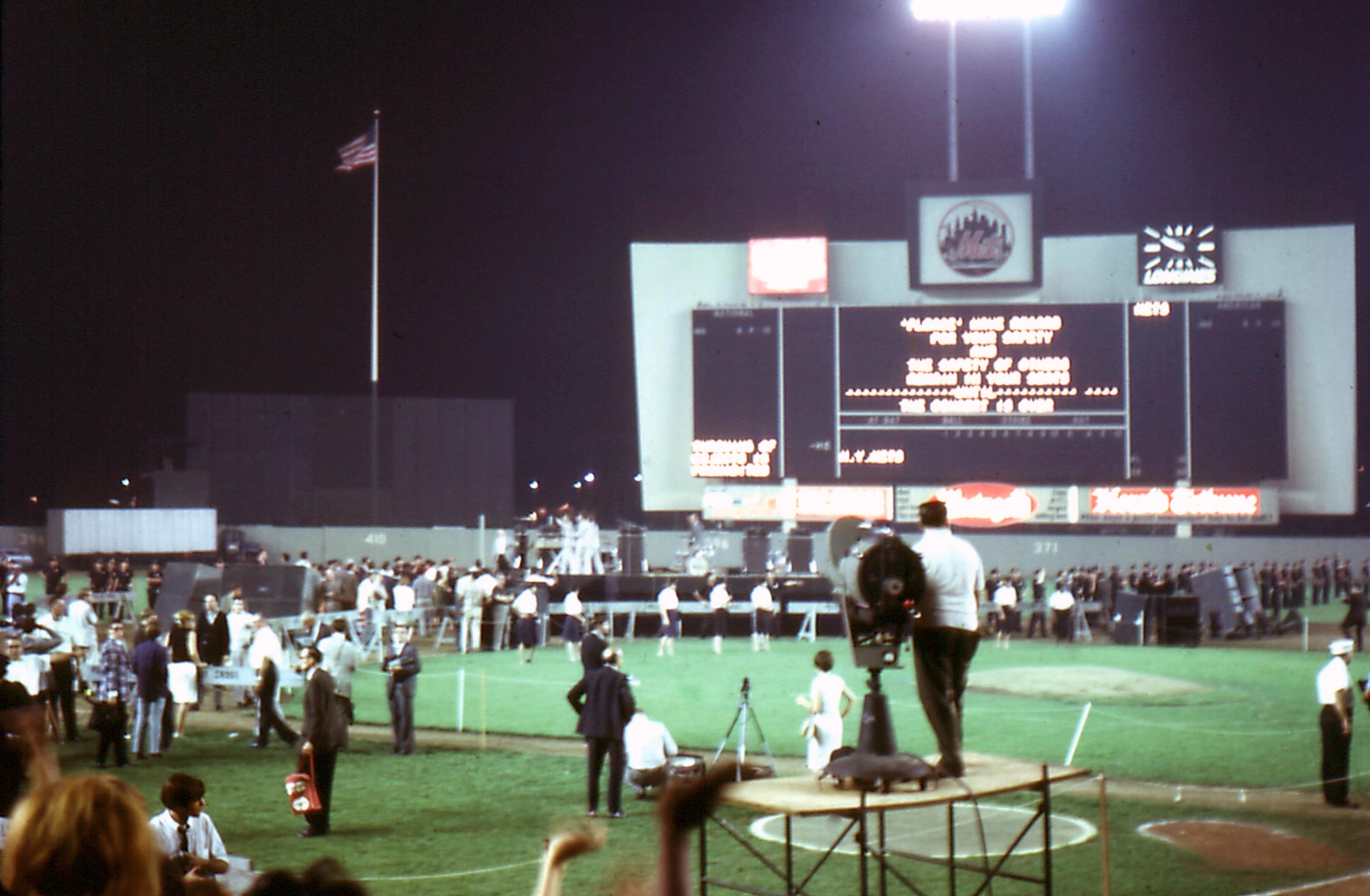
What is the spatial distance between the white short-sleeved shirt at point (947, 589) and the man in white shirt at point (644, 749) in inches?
301

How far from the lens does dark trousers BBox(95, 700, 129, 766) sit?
49.5 ft

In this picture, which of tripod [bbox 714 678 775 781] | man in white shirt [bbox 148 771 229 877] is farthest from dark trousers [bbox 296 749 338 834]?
man in white shirt [bbox 148 771 229 877]

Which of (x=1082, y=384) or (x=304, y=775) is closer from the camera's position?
(x=304, y=775)

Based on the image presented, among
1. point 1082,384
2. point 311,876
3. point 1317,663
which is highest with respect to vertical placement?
point 1082,384

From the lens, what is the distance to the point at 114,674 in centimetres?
1524

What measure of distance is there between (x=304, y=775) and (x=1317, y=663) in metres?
22.8

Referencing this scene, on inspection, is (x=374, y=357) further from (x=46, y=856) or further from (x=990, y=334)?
(x=46, y=856)

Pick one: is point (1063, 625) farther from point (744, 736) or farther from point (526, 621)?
point (744, 736)

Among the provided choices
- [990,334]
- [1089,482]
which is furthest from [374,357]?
[1089,482]

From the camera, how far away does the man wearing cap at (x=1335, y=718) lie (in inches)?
543

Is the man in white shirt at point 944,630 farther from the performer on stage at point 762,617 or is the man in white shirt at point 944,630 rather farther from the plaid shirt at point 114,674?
the performer on stage at point 762,617

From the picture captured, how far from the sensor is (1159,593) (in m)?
32.9

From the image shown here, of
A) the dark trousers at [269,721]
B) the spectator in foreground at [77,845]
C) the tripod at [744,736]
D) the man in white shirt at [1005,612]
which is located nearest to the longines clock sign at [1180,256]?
the man in white shirt at [1005,612]

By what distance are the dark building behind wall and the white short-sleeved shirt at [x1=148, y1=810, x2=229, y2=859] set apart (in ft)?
173
